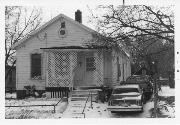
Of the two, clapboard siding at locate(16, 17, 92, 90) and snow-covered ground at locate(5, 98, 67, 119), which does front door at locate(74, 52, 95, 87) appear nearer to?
clapboard siding at locate(16, 17, 92, 90)

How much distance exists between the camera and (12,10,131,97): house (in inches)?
738

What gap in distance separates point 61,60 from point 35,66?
61.6 inches

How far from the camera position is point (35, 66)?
19.7 m

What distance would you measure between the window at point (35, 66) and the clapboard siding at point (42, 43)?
0.16 metres

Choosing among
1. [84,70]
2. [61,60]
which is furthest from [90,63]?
[61,60]

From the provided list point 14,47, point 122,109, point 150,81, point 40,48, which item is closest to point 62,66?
point 40,48

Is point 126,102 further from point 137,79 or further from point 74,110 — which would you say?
point 137,79

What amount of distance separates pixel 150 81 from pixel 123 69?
202 inches

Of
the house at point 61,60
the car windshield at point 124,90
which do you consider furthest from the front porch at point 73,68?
the car windshield at point 124,90

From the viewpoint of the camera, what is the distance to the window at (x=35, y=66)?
19.6 meters

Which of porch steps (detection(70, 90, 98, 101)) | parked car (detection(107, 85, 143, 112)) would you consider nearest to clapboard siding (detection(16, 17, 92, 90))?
porch steps (detection(70, 90, 98, 101))

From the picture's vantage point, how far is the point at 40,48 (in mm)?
19141

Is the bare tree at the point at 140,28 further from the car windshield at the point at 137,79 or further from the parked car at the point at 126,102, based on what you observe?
the car windshield at the point at 137,79

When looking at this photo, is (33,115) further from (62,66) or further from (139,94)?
(62,66)
